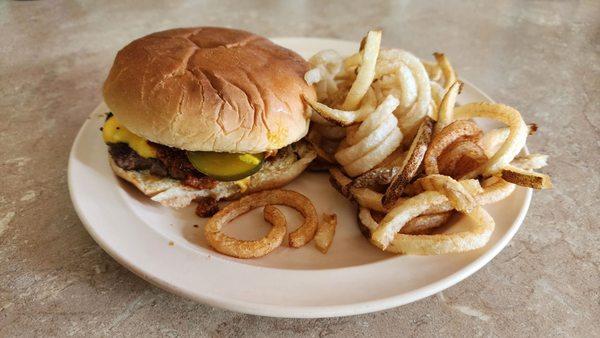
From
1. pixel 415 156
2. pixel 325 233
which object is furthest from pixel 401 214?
pixel 325 233

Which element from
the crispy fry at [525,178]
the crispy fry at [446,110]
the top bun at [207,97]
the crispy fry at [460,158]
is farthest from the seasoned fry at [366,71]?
the crispy fry at [525,178]

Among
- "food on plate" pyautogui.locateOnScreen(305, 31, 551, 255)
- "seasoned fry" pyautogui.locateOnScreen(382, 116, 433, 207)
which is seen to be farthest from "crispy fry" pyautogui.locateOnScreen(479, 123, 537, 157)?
"seasoned fry" pyautogui.locateOnScreen(382, 116, 433, 207)

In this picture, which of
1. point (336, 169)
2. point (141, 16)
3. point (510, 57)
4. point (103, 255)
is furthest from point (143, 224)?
point (510, 57)

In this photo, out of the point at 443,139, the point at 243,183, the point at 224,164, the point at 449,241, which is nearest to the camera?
the point at 449,241

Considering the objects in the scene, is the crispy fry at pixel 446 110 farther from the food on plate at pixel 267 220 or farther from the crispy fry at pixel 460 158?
the food on plate at pixel 267 220

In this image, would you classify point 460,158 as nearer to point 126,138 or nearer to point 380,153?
point 380,153

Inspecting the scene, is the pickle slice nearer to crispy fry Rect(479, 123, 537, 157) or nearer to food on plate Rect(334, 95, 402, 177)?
food on plate Rect(334, 95, 402, 177)
